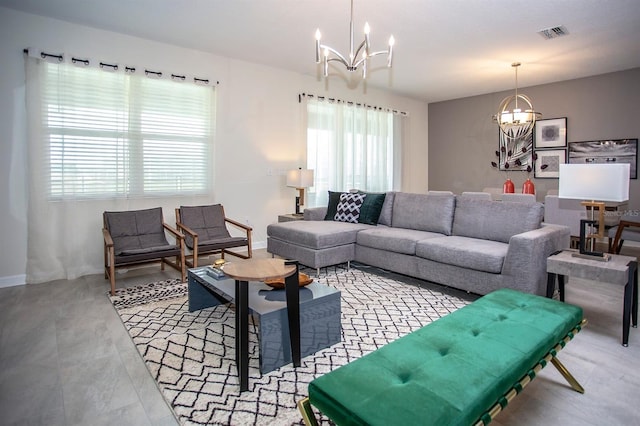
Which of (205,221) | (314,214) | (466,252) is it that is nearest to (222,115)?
(205,221)

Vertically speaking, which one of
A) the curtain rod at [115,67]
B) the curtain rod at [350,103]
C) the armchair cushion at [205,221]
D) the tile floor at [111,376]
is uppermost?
the curtain rod at [350,103]

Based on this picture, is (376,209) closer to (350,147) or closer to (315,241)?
(315,241)

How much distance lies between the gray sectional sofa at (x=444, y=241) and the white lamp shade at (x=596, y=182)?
1.47ft

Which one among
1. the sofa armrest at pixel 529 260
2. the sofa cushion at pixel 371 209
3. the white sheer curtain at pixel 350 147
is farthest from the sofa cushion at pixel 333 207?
the sofa armrest at pixel 529 260

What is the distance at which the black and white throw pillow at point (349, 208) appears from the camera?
464cm

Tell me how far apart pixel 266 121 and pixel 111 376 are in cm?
408

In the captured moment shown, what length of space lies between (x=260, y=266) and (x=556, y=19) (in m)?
3.93

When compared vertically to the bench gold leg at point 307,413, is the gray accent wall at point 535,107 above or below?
above

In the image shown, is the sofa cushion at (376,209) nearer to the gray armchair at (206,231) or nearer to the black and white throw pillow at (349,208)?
the black and white throw pillow at (349,208)

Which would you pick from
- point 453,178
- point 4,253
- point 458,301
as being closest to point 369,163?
point 453,178

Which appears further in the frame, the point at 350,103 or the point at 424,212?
the point at 350,103

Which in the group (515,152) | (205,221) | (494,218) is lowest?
(205,221)

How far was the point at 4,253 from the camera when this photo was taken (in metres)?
3.66

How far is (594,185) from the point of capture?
8.55ft
